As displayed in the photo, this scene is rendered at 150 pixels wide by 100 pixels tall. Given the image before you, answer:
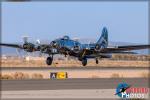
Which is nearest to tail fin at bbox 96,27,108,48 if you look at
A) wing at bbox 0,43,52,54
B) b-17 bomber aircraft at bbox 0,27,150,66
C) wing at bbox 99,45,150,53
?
wing at bbox 99,45,150,53

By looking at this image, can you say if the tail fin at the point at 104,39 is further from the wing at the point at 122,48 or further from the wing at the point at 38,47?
the wing at the point at 38,47

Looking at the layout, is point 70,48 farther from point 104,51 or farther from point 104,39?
point 104,39

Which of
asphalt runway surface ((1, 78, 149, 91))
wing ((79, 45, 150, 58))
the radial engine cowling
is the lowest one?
asphalt runway surface ((1, 78, 149, 91))

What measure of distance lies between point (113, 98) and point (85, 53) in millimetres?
40537

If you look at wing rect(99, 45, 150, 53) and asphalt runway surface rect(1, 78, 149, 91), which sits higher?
wing rect(99, 45, 150, 53)

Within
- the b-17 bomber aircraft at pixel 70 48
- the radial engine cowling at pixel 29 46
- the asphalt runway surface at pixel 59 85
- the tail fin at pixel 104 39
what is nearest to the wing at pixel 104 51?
the b-17 bomber aircraft at pixel 70 48

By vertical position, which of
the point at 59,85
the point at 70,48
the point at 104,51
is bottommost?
the point at 59,85

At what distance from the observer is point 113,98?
27328 millimetres

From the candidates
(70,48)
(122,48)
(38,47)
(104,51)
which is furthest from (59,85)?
(122,48)

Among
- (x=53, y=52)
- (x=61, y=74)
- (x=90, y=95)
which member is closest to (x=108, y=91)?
(x=90, y=95)

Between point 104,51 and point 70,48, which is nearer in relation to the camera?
point 70,48

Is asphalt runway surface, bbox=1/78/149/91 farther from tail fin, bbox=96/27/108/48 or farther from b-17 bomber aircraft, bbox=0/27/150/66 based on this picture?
tail fin, bbox=96/27/108/48

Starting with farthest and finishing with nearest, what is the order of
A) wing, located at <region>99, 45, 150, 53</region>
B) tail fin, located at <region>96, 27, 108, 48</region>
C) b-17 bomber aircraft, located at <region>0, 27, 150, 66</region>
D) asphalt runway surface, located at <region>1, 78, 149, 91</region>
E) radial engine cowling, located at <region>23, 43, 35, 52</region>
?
tail fin, located at <region>96, 27, 108, 48</region>
wing, located at <region>99, 45, 150, 53</region>
radial engine cowling, located at <region>23, 43, 35, 52</region>
b-17 bomber aircraft, located at <region>0, 27, 150, 66</region>
asphalt runway surface, located at <region>1, 78, 149, 91</region>

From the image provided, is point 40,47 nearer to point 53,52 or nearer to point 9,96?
point 53,52
